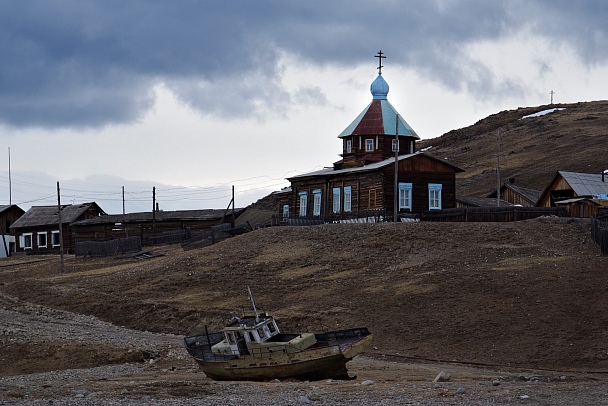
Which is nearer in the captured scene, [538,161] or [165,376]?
[165,376]

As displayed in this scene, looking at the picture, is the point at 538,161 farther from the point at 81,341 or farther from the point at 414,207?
the point at 81,341

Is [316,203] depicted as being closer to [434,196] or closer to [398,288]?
[434,196]

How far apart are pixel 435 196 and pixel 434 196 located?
10 cm

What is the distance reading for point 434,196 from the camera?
66.1m

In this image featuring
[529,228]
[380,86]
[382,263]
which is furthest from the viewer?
[380,86]

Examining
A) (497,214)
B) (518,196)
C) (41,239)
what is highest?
(518,196)

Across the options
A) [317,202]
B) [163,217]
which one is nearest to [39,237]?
[163,217]

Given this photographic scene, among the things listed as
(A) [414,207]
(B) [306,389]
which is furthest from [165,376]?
(A) [414,207]

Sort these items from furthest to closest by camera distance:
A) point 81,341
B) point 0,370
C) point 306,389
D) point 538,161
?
point 538,161 < point 81,341 < point 0,370 < point 306,389

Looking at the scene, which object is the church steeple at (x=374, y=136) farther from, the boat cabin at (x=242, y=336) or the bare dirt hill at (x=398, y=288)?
the boat cabin at (x=242, y=336)

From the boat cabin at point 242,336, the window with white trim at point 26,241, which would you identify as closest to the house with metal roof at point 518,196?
the window with white trim at point 26,241

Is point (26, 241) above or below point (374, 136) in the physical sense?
below

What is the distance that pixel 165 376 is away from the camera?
1122 inches

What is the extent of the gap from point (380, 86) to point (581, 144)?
55.9m
